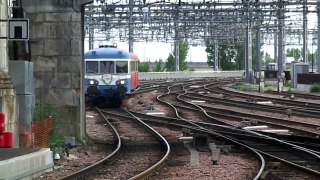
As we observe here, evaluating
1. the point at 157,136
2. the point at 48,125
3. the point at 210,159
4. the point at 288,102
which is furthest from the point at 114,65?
the point at 210,159

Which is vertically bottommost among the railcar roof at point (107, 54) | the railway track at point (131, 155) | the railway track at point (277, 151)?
the railway track at point (131, 155)

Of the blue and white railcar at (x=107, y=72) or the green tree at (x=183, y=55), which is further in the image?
the green tree at (x=183, y=55)

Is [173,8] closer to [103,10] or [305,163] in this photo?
[103,10]

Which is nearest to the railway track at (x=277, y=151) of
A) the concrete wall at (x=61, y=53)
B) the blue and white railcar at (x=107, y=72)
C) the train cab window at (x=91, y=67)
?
the concrete wall at (x=61, y=53)

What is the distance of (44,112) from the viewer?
17.1 metres

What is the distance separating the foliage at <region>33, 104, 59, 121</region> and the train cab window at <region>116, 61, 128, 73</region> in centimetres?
1285

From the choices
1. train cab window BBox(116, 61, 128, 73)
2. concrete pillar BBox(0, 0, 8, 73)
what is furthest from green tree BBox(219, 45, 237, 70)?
concrete pillar BBox(0, 0, 8, 73)

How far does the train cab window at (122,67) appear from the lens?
30388 millimetres

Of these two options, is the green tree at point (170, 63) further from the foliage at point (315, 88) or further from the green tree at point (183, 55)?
the foliage at point (315, 88)

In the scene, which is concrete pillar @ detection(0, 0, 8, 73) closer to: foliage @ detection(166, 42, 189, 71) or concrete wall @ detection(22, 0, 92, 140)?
concrete wall @ detection(22, 0, 92, 140)

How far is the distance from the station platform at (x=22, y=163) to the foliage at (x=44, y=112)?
23.4 ft

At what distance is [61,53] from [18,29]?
20.8 feet

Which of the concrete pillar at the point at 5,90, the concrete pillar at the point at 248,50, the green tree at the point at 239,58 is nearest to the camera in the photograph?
the concrete pillar at the point at 5,90

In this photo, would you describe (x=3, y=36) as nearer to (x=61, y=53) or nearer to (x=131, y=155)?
(x=131, y=155)
